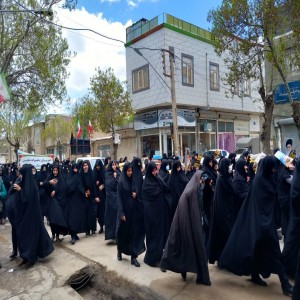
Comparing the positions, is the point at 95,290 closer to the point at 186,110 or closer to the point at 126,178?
the point at 126,178

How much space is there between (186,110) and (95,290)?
57.2ft

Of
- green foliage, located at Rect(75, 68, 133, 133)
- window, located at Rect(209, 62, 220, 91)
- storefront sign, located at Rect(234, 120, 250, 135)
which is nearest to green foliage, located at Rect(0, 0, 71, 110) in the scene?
green foliage, located at Rect(75, 68, 133, 133)

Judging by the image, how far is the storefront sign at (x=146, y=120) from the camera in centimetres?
2103

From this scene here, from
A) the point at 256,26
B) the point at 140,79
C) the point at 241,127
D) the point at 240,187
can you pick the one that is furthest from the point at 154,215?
the point at 241,127

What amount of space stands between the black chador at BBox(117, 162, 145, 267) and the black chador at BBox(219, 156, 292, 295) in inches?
64.0

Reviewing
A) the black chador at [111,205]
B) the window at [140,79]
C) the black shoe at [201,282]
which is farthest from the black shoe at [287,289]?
Answer: the window at [140,79]

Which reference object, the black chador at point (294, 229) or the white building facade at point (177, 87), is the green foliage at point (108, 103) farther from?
the black chador at point (294, 229)

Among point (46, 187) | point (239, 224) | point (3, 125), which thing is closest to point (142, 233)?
point (239, 224)

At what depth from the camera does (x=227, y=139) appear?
83.5 feet

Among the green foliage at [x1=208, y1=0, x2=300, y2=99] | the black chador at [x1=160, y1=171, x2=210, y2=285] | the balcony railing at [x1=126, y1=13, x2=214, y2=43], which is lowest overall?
the black chador at [x1=160, y1=171, x2=210, y2=285]

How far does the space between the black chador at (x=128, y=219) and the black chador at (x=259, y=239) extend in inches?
64.0

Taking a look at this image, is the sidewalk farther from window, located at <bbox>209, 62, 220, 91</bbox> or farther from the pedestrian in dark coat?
window, located at <bbox>209, 62, 220, 91</bbox>

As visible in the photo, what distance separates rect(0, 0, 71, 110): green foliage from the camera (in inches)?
508

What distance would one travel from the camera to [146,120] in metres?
21.8
